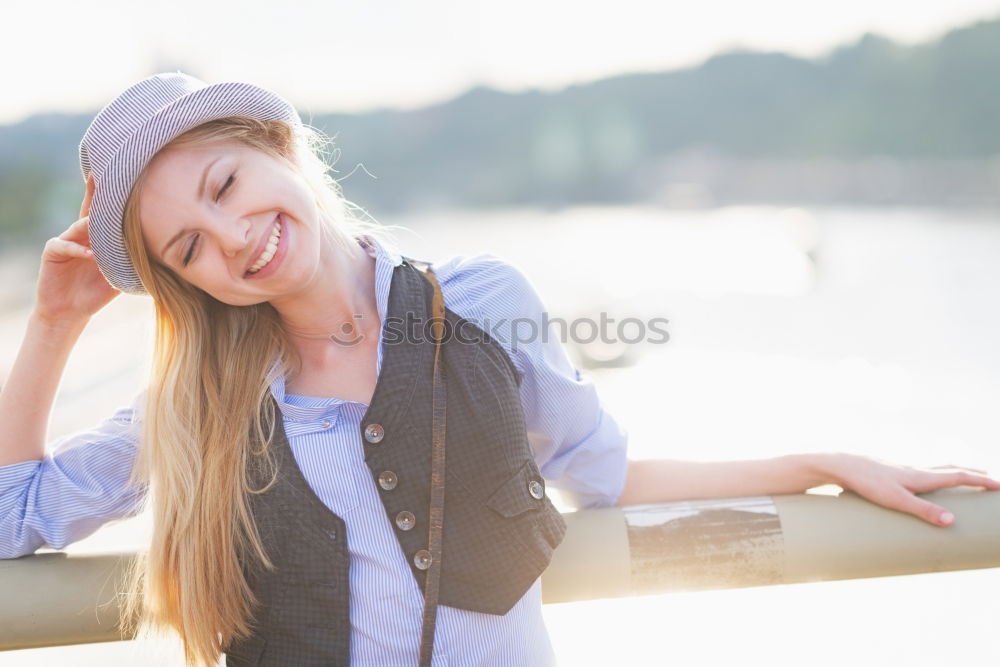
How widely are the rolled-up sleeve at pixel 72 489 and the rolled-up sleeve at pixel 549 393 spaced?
0.55 meters

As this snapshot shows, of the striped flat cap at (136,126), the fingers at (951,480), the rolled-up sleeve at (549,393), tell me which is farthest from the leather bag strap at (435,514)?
the fingers at (951,480)

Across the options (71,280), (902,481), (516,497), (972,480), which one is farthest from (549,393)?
(71,280)

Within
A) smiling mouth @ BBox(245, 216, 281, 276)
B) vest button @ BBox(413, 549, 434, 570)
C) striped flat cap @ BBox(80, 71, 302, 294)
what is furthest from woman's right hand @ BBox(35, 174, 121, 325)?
vest button @ BBox(413, 549, 434, 570)

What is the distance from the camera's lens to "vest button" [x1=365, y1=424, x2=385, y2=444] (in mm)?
1168

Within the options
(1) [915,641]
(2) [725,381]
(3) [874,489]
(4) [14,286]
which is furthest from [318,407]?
(4) [14,286]

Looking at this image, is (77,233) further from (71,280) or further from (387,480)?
(387,480)

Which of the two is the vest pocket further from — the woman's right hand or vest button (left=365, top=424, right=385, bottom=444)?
the woman's right hand

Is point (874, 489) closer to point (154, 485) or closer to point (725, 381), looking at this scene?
point (154, 485)

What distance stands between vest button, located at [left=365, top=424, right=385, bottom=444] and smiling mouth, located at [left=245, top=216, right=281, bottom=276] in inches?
10.7

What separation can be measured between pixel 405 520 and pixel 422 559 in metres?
0.06

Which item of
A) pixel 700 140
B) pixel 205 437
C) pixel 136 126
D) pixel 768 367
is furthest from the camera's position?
pixel 700 140

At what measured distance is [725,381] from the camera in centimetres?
2434

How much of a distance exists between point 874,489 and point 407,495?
2.19ft

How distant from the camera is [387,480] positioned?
116 cm
